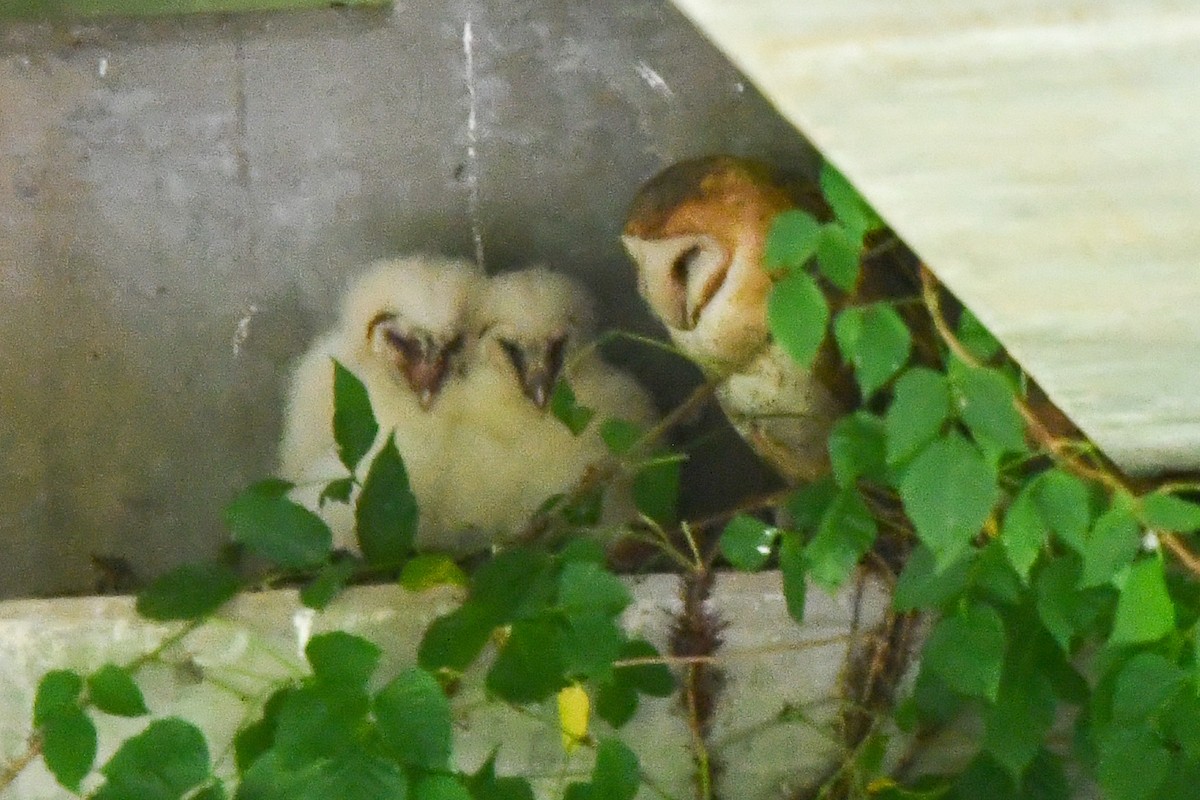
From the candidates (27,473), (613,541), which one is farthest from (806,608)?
(27,473)

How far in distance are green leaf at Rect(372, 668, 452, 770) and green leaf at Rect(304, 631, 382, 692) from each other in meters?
0.03

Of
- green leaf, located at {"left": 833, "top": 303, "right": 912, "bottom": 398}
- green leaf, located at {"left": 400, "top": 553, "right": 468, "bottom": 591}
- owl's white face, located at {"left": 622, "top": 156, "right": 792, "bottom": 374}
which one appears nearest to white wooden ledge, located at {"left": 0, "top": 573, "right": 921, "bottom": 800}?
green leaf, located at {"left": 400, "top": 553, "right": 468, "bottom": 591}

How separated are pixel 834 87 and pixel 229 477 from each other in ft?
4.50

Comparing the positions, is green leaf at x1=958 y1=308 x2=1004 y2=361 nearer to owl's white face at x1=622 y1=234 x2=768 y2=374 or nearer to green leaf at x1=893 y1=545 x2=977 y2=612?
green leaf at x1=893 y1=545 x2=977 y2=612

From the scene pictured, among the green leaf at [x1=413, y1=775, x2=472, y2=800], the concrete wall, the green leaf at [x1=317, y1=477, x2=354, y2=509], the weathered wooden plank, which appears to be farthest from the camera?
the concrete wall

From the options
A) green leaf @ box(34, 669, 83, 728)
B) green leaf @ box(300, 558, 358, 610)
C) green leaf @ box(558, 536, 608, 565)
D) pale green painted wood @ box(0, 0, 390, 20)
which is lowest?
green leaf @ box(34, 669, 83, 728)

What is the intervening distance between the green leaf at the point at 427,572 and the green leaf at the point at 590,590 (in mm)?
137

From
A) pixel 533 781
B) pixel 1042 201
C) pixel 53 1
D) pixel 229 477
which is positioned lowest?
pixel 533 781

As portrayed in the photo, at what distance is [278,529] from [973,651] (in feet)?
1.78

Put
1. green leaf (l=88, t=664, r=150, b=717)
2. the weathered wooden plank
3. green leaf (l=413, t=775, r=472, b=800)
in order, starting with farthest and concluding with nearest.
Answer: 1. green leaf (l=88, t=664, r=150, b=717)
2. green leaf (l=413, t=775, r=472, b=800)
3. the weathered wooden plank

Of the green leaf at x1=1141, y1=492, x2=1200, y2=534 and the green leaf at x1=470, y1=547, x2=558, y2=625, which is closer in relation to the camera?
the green leaf at x1=1141, y1=492, x2=1200, y2=534

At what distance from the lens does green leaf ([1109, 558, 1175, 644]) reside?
3.14 ft

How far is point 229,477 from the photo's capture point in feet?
5.87

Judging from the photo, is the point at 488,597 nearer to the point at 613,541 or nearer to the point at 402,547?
the point at 402,547
